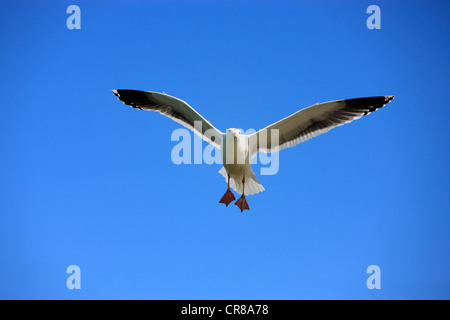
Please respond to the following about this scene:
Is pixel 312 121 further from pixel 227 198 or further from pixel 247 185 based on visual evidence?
pixel 227 198

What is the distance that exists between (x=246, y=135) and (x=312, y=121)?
82 centimetres

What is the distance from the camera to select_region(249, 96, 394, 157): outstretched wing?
4586 mm

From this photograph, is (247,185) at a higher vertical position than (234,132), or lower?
lower

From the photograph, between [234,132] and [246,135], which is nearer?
[234,132]

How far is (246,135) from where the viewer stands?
4.76m

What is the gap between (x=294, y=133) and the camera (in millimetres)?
4867

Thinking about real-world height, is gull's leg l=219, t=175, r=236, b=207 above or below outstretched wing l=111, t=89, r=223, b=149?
below

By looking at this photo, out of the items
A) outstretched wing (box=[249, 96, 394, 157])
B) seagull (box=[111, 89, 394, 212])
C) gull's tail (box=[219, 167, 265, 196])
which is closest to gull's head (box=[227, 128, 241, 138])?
seagull (box=[111, 89, 394, 212])

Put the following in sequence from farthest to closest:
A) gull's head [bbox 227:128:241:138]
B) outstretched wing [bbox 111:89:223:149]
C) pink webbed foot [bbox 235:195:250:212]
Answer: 1. outstretched wing [bbox 111:89:223:149]
2. pink webbed foot [bbox 235:195:250:212]
3. gull's head [bbox 227:128:241:138]

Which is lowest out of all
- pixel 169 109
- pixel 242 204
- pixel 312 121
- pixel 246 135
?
pixel 242 204

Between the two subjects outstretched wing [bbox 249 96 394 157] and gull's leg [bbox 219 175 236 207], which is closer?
outstretched wing [bbox 249 96 394 157]

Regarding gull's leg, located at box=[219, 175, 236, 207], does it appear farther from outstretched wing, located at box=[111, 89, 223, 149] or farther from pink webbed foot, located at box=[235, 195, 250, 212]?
outstretched wing, located at box=[111, 89, 223, 149]

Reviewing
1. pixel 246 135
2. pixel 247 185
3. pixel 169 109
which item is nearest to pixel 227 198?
pixel 247 185
